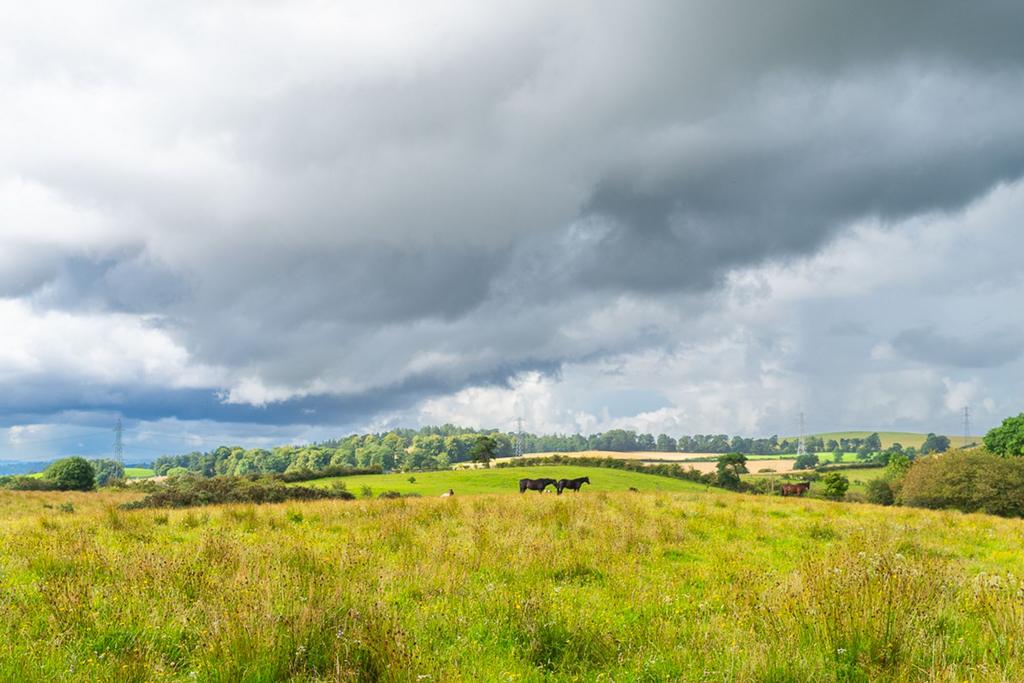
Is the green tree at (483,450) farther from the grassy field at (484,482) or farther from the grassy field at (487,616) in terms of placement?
the grassy field at (487,616)

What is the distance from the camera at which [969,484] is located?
58188 millimetres

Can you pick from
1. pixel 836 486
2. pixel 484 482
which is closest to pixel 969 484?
pixel 836 486

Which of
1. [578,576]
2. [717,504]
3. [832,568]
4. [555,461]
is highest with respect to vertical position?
[832,568]

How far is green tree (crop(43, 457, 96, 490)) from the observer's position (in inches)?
2995

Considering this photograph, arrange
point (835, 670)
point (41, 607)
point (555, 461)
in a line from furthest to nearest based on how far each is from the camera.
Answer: point (555, 461) < point (41, 607) < point (835, 670)

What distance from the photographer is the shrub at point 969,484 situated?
55.5 m

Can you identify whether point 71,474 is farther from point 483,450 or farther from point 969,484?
point 969,484

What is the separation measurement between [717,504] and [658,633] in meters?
17.1

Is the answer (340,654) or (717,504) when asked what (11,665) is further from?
(717,504)

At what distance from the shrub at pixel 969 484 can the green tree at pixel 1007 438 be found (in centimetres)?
3385

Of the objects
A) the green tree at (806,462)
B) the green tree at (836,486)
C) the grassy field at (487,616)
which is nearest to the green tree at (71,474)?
the grassy field at (487,616)

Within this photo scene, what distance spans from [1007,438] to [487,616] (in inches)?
4788

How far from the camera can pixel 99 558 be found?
316 inches

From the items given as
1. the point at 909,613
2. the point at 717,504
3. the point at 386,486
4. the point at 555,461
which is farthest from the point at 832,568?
the point at 555,461
